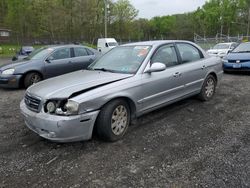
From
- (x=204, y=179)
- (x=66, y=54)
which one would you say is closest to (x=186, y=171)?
(x=204, y=179)

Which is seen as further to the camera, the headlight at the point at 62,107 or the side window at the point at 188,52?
the side window at the point at 188,52

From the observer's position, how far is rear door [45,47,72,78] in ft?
A: 27.2

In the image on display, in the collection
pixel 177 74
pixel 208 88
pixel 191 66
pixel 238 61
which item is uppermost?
pixel 191 66

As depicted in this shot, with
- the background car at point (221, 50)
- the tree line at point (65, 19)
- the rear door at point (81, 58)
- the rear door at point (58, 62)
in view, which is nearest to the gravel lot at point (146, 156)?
the rear door at point (58, 62)

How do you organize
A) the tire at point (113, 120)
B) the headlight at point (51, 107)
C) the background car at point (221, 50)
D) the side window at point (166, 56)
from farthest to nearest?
the background car at point (221, 50) < the side window at point (166, 56) < the tire at point (113, 120) < the headlight at point (51, 107)

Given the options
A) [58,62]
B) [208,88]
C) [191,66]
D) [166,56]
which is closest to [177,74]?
[166,56]

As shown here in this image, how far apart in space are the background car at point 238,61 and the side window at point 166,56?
5.95m

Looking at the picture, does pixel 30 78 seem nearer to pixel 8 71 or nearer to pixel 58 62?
pixel 8 71

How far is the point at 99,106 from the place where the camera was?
361cm

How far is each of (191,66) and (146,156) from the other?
2568 mm

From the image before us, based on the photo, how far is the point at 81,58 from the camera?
9094 millimetres

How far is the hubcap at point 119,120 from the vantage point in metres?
3.86

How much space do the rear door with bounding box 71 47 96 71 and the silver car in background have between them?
387 cm

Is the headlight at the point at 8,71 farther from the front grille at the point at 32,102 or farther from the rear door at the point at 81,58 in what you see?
the front grille at the point at 32,102
